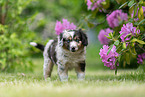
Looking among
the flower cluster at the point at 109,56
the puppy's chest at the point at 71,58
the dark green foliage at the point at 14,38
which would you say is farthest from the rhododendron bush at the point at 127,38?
the dark green foliage at the point at 14,38

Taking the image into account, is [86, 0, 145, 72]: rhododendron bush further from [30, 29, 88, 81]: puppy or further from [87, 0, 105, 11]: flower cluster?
[30, 29, 88, 81]: puppy

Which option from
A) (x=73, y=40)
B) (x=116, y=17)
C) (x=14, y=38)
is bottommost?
(x=73, y=40)

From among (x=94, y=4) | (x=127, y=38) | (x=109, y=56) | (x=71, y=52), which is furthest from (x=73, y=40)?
(x=94, y=4)

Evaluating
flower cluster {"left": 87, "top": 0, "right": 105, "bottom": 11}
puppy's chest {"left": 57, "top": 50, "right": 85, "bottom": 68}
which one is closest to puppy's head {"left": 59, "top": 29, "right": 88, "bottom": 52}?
puppy's chest {"left": 57, "top": 50, "right": 85, "bottom": 68}

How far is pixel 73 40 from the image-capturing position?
168 inches

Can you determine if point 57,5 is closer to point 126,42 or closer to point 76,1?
point 76,1

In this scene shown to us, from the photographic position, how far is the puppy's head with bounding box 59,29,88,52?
4.21 m

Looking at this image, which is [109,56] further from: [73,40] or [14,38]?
[14,38]

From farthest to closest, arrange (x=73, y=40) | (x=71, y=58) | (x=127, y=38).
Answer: (x=71, y=58)
(x=127, y=38)
(x=73, y=40)

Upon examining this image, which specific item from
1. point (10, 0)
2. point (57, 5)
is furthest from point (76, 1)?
point (57, 5)

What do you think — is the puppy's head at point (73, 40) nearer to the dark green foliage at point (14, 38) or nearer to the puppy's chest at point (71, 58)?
the puppy's chest at point (71, 58)

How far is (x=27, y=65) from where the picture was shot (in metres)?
7.99

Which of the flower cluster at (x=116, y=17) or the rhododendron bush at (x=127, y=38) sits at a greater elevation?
the flower cluster at (x=116, y=17)

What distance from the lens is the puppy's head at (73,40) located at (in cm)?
421
